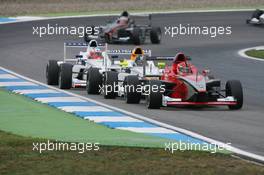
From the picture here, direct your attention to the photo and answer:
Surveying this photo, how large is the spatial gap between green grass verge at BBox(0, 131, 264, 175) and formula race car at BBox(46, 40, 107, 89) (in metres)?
9.33

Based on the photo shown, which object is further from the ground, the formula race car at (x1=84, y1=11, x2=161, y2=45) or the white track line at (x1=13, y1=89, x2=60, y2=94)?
the formula race car at (x1=84, y1=11, x2=161, y2=45)

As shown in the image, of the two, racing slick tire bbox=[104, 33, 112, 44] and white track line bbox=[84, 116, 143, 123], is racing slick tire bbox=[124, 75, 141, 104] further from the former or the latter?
racing slick tire bbox=[104, 33, 112, 44]

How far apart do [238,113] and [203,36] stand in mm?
23328

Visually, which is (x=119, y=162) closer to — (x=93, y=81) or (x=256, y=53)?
(x=93, y=81)

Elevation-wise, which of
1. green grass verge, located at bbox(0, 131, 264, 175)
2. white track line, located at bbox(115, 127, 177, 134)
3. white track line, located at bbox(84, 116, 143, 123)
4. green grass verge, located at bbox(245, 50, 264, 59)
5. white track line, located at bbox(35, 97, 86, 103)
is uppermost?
green grass verge, located at bbox(0, 131, 264, 175)

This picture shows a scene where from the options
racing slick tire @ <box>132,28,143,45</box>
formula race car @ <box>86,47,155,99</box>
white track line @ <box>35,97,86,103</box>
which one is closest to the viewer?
white track line @ <box>35,97,86,103</box>

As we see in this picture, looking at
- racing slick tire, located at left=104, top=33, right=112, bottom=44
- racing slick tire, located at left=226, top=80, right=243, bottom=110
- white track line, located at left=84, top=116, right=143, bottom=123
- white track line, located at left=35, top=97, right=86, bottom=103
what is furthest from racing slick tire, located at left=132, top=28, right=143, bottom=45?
white track line, located at left=84, top=116, right=143, bottom=123

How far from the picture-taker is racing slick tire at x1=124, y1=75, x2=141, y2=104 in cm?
1977

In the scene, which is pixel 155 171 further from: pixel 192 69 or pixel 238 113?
pixel 192 69

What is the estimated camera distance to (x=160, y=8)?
55.9 metres

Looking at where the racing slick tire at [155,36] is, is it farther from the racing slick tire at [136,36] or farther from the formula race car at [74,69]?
the formula race car at [74,69]

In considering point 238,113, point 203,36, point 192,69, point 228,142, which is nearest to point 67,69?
point 192,69

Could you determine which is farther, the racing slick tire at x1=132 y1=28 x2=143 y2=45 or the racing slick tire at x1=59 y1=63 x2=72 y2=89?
the racing slick tire at x1=132 y1=28 x2=143 y2=45

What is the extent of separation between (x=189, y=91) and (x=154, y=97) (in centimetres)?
86
